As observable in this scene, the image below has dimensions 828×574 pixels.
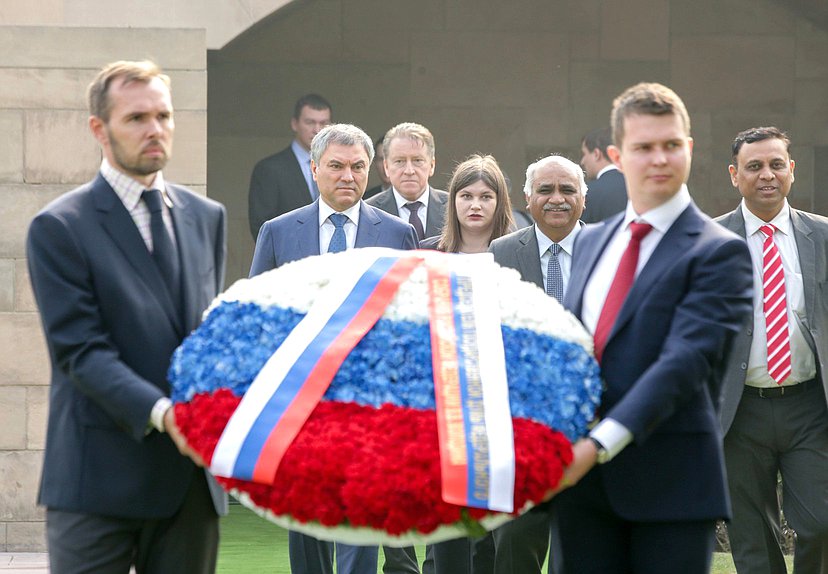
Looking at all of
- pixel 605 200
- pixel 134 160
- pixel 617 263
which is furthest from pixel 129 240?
pixel 605 200

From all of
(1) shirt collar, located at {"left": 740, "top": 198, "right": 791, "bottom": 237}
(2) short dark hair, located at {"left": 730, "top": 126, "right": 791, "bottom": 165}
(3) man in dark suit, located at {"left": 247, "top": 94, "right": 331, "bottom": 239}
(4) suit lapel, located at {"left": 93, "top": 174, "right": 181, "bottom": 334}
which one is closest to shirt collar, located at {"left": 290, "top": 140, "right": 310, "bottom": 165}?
(3) man in dark suit, located at {"left": 247, "top": 94, "right": 331, "bottom": 239}

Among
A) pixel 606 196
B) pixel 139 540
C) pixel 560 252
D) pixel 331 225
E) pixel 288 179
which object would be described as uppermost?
pixel 288 179

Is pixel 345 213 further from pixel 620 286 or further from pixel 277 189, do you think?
pixel 277 189

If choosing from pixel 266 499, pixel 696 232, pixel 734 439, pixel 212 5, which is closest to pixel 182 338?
pixel 266 499

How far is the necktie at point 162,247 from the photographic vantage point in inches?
160

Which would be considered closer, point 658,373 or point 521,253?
point 658,373

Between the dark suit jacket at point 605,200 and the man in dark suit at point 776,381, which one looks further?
the dark suit jacket at point 605,200

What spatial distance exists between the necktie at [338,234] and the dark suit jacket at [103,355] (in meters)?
2.18

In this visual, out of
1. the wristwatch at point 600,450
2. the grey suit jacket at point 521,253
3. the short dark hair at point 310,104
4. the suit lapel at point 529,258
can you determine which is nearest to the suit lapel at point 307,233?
the grey suit jacket at point 521,253

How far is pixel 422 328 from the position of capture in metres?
3.86

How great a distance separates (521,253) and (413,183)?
1602 millimetres

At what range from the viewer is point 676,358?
3.78 m

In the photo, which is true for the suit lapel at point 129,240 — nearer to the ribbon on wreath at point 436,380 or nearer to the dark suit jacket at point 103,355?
the dark suit jacket at point 103,355

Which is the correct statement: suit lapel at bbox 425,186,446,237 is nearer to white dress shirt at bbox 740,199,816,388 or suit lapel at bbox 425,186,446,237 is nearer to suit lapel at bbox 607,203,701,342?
white dress shirt at bbox 740,199,816,388
